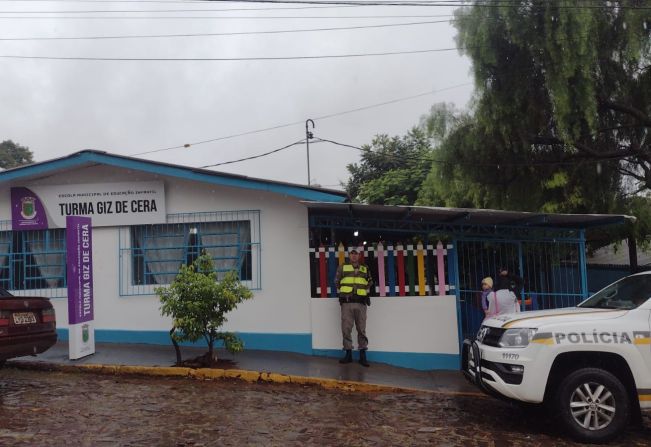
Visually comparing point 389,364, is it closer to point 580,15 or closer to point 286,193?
point 286,193

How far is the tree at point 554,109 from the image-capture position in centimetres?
1061

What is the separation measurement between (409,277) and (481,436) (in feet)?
12.4

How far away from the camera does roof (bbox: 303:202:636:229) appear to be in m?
7.96

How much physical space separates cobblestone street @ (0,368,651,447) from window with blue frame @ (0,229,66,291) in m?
2.77

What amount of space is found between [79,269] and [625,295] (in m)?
7.28

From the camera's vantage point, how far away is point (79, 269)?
8.36 metres

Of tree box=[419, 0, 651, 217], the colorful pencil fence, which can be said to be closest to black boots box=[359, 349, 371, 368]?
the colorful pencil fence

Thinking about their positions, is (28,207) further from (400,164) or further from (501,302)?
(400,164)

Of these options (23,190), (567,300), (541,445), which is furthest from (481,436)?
(23,190)

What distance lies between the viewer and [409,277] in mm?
9008

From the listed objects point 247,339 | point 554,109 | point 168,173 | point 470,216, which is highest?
point 554,109

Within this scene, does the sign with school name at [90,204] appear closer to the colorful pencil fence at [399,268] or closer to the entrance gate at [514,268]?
the colorful pencil fence at [399,268]

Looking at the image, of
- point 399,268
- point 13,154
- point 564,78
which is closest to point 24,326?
point 399,268

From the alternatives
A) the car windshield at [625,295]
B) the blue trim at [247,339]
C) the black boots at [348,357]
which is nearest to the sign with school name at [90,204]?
the blue trim at [247,339]
